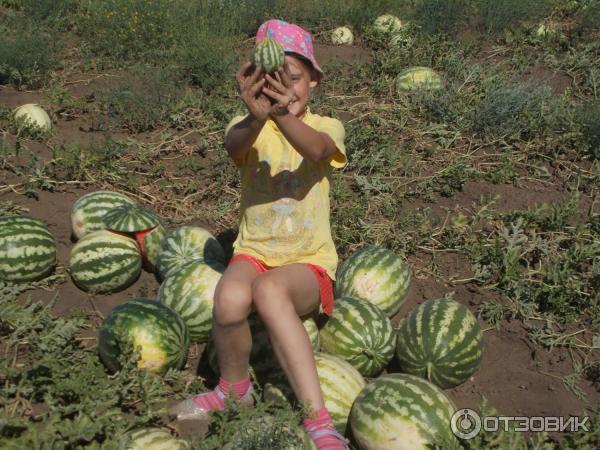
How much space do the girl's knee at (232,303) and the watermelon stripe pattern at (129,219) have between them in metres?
1.24

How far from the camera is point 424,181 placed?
541 centimetres

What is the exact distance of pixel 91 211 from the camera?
4391 mm

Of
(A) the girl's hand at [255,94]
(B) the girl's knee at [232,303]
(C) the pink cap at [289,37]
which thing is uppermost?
(C) the pink cap at [289,37]

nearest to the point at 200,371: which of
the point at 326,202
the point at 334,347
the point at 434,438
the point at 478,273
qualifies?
the point at 334,347

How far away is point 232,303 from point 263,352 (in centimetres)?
42

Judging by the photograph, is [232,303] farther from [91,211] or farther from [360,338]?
[91,211]

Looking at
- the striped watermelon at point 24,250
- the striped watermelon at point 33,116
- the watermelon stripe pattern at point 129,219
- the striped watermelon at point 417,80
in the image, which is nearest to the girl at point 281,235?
the watermelon stripe pattern at point 129,219

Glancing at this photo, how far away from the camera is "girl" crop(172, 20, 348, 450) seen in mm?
3043

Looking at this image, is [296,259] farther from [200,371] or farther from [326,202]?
[200,371]

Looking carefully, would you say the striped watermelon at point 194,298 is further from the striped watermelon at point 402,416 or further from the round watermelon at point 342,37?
the round watermelon at point 342,37

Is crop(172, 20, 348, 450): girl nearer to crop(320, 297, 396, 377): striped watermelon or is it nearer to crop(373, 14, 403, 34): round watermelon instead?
crop(320, 297, 396, 377): striped watermelon

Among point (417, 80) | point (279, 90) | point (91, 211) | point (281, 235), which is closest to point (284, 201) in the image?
point (281, 235)

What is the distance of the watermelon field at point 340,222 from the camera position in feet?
10.1

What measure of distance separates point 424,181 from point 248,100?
267 centimetres
